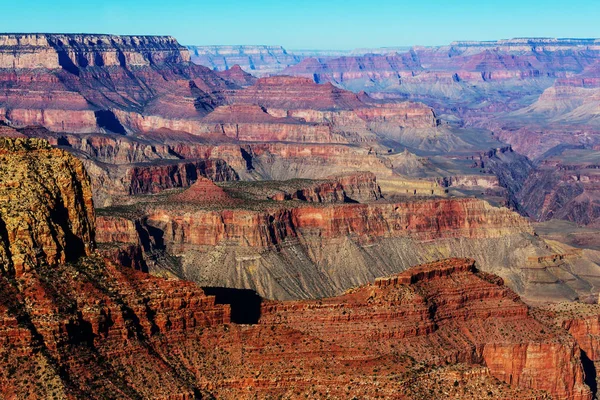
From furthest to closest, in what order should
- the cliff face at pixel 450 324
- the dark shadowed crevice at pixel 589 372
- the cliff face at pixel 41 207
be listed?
the dark shadowed crevice at pixel 589 372, the cliff face at pixel 450 324, the cliff face at pixel 41 207

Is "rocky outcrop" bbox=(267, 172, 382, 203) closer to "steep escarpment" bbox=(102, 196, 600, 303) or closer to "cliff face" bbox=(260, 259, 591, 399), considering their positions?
"steep escarpment" bbox=(102, 196, 600, 303)

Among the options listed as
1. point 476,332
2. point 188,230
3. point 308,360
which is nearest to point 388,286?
point 476,332

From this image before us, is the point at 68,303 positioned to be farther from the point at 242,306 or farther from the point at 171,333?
the point at 242,306

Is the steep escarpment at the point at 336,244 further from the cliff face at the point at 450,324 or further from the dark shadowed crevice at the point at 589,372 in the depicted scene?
the cliff face at the point at 450,324

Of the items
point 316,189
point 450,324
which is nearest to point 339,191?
point 316,189

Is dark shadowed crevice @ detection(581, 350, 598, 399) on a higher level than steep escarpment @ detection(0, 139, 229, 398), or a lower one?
lower

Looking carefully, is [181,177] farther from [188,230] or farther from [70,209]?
[70,209]

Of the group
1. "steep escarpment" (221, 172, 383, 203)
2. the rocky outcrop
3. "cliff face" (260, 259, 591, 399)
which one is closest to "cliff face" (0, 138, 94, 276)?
"cliff face" (260, 259, 591, 399)

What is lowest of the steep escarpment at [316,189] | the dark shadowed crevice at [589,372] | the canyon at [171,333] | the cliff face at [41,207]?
the dark shadowed crevice at [589,372]

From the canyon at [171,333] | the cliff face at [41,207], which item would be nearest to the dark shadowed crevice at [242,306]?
the canyon at [171,333]
